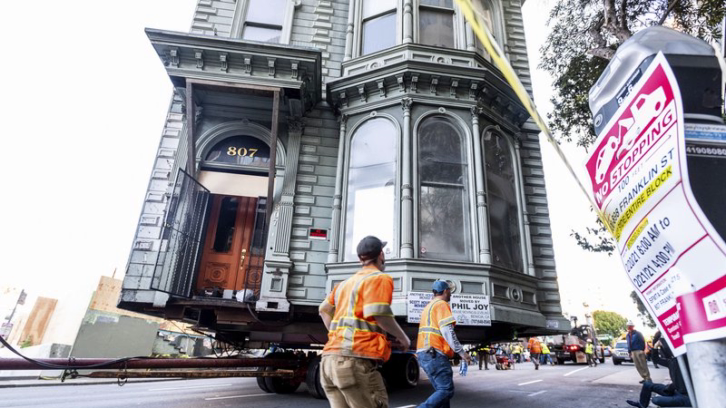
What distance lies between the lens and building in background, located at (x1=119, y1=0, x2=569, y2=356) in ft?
25.2


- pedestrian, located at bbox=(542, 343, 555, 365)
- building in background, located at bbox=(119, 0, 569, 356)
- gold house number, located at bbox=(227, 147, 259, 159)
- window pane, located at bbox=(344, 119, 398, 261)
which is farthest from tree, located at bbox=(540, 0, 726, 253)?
pedestrian, located at bbox=(542, 343, 555, 365)

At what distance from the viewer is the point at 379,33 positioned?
10398 mm

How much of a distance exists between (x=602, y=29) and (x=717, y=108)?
12.2m

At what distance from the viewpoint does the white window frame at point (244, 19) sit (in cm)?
1048

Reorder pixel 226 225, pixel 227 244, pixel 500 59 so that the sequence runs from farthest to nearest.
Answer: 1. pixel 226 225
2. pixel 227 244
3. pixel 500 59

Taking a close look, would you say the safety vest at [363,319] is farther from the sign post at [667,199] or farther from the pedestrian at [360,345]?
the sign post at [667,199]

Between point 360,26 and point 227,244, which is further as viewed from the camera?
point 360,26

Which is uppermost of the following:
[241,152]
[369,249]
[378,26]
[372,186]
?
[378,26]

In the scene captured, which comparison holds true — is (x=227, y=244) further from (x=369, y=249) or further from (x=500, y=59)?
(x=500, y=59)

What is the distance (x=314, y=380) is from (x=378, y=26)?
9117 mm

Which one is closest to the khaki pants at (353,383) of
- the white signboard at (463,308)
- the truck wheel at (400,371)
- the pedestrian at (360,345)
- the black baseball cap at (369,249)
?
the pedestrian at (360,345)

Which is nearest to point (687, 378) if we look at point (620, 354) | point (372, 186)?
point (372, 186)

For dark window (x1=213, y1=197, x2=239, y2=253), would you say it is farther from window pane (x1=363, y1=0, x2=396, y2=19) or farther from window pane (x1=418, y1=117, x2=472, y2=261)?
window pane (x1=363, y1=0, x2=396, y2=19)

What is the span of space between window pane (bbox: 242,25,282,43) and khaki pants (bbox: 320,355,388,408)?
10152mm
